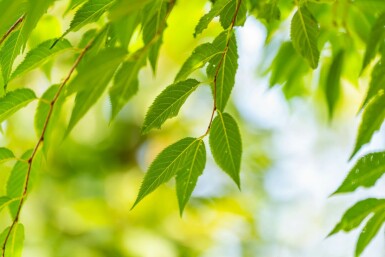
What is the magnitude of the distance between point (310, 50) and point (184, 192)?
0.21 meters

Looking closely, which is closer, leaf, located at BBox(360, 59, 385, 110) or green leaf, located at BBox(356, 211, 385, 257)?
leaf, located at BBox(360, 59, 385, 110)

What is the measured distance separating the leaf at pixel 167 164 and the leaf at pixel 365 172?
19 cm

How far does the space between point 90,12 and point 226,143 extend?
198 millimetres

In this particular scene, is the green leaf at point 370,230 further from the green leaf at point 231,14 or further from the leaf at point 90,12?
the leaf at point 90,12

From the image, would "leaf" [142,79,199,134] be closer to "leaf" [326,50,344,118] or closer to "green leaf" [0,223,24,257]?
"green leaf" [0,223,24,257]

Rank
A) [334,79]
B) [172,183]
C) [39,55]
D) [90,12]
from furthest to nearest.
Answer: [172,183] < [334,79] < [39,55] < [90,12]

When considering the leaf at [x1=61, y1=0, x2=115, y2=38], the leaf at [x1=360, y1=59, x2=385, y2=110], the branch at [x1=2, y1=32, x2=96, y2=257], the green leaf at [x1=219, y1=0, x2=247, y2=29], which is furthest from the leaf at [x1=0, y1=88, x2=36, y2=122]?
the leaf at [x1=360, y1=59, x2=385, y2=110]

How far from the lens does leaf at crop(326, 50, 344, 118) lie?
3.37 ft

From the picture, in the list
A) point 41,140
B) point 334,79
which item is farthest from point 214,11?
point 334,79

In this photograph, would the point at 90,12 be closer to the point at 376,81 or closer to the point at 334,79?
the point at 376,81

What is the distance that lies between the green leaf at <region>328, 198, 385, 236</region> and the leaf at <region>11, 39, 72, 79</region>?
0.38 meters

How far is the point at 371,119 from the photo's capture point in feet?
2.43

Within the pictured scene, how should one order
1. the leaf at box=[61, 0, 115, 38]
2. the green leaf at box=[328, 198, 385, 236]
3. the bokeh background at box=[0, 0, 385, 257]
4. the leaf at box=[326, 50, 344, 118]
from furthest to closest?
the bokeh background at box=[0, 0, 385, 257], the leaf at box=[326, 50, 344, 118], the green leaf at box=[328, 198, 385, 236], the leaf at box=[61, 0, 115, 38]

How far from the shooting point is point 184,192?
0.72 m
